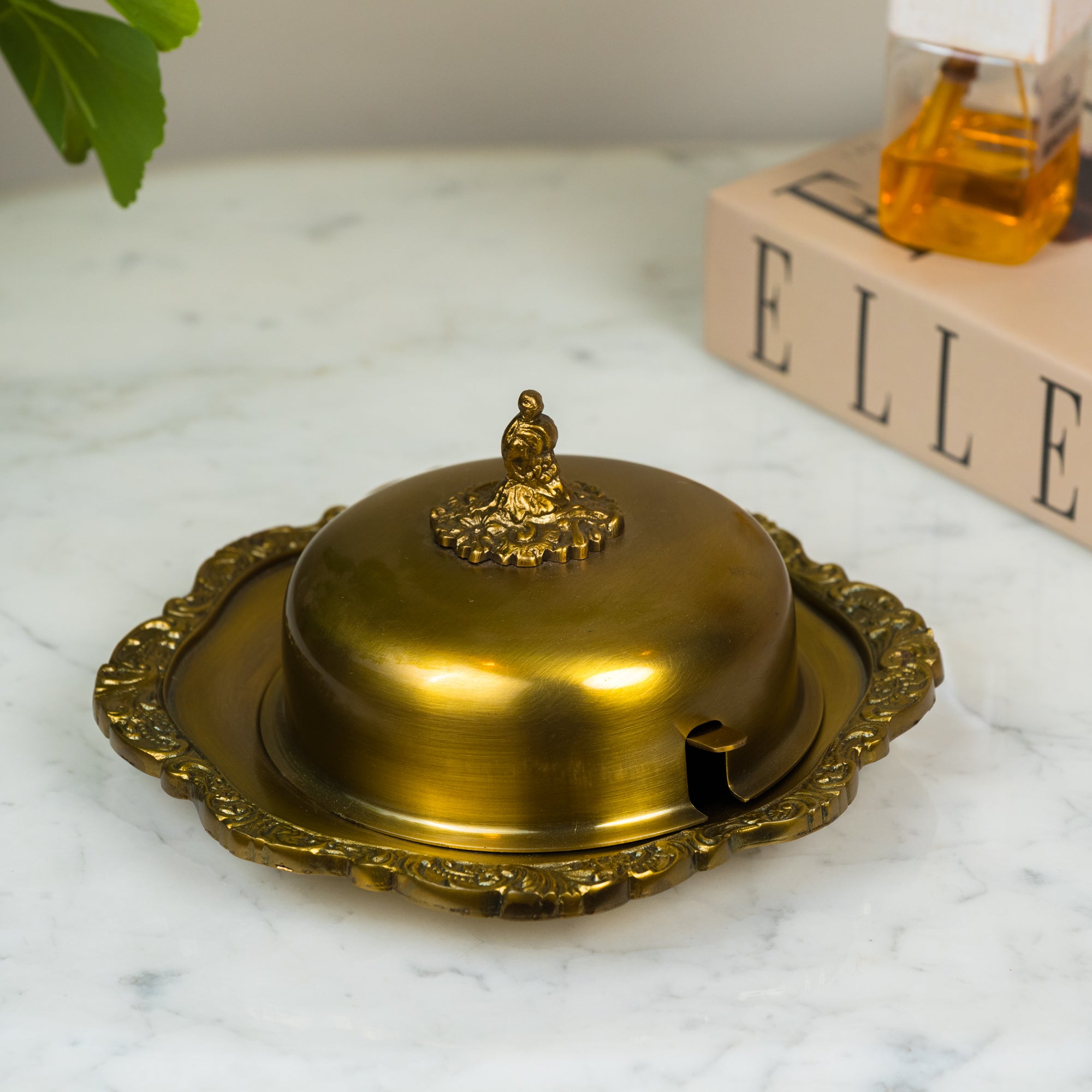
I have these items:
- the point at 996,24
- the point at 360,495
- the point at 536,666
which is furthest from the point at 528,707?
the point at 996,24

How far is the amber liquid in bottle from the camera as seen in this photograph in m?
0.96

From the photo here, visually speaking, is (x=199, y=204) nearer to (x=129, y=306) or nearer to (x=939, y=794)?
(x=129, y=306)

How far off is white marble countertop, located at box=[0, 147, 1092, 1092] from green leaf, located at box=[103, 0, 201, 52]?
0.27 metres

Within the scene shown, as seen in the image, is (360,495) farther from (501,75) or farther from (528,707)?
(501,75)

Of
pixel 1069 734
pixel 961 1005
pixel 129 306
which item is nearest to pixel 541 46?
pixel 129 306

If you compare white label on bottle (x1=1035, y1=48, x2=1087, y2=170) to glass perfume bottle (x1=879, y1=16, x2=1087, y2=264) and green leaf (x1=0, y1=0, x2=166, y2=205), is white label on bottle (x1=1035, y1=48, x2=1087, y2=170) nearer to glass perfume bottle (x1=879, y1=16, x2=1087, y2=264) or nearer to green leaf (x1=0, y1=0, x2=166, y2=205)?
glass perfume bottle (x1=879, y1=16, x2=1087, y2=264)

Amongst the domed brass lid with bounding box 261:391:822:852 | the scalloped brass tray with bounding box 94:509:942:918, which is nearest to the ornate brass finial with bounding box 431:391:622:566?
the domed brass lid with bounding box 261:391:822:852

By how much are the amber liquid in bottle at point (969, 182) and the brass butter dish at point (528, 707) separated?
393 millimetres

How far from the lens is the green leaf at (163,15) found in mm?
775

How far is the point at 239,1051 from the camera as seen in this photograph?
0.56 m

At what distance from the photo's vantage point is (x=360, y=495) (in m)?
0.93

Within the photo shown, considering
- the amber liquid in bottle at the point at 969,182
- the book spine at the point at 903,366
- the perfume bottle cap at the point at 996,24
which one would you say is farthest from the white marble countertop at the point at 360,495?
the perfume bottle cap at the point at 996,24

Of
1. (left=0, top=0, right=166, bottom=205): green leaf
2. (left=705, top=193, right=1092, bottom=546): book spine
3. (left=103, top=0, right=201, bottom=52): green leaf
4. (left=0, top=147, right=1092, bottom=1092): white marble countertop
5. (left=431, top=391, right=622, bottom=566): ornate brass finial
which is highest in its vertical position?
(left=103, top=0, right=201, bottom=52): green leaf

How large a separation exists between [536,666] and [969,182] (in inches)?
21.6
